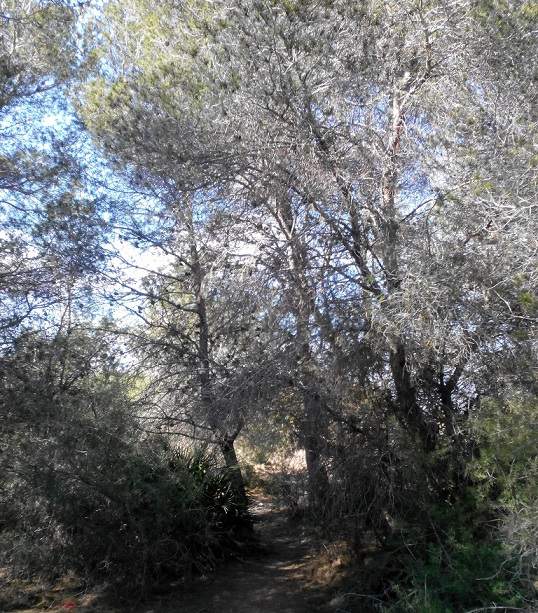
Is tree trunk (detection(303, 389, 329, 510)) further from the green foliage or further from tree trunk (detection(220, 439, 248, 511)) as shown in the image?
tree trunk (detection(220, 439, 248, 511))

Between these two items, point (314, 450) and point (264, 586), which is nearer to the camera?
point (314, 450)

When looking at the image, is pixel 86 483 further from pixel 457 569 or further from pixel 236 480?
pixel 457 569

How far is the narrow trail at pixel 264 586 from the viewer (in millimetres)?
10062

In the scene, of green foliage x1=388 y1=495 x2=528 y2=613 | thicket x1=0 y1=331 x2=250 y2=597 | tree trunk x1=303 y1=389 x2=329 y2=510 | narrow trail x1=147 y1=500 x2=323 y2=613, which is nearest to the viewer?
green foliage x1=388 y1=495 x2=528 y2=613

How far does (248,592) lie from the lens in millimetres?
10602

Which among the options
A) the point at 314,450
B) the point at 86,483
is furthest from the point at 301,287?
the point at 86,483

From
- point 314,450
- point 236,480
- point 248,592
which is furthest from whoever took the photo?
point 236,480

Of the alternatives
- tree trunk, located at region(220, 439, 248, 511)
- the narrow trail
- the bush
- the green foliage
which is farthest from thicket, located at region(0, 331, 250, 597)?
the green foliage

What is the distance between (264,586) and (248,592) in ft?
1.08

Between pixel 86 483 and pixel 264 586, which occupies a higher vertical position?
A: pixel 86 483

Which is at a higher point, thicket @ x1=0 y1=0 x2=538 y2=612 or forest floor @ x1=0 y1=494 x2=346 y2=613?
thicket @ x1=0 y1=0 x2=538 y2=612

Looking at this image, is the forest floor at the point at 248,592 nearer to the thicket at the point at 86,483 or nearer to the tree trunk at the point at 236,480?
the thicket at the point at 86,483

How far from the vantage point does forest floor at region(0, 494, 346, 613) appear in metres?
10.1

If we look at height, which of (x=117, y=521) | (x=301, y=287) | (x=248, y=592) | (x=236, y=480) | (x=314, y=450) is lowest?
(x=248, y=592)
